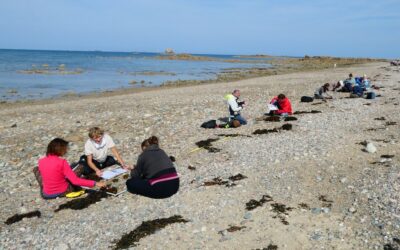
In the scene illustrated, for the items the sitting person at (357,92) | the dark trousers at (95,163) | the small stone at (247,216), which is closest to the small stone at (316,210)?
the small stone at (247,216)

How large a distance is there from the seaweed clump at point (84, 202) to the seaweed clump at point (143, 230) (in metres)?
2.09

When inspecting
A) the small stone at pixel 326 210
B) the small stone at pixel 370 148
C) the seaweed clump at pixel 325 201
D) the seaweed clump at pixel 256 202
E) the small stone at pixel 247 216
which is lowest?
the small stone at pixel 247 216

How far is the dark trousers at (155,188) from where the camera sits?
9.63 m

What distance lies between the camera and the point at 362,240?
7250 millimetres

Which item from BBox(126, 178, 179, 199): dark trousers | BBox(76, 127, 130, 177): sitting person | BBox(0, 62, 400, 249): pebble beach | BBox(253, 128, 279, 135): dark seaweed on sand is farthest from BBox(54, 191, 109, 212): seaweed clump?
BBox(253, 128, 279, 135): dark seaweed on sand

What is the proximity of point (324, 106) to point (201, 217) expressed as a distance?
15.2 meters

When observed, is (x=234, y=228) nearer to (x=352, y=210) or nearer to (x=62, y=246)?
(x=352, y=210)

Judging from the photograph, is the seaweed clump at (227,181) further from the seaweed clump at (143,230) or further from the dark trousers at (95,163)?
the dark trousers at (95,163)

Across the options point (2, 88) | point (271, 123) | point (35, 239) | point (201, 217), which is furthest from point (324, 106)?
point (2, 88)

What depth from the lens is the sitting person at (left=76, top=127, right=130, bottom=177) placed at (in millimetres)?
11516

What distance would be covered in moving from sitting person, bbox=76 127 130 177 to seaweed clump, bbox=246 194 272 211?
14.1ft

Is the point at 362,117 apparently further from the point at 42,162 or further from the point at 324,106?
the point at 42,162

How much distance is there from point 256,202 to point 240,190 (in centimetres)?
86

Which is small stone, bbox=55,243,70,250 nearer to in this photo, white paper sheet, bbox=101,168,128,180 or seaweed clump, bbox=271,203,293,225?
white paper sheet, bbox=101,168,128,180
